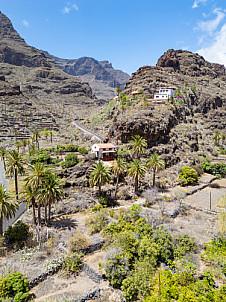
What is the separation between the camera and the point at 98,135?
89.1 metres

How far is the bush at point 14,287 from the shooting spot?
19.1 metres

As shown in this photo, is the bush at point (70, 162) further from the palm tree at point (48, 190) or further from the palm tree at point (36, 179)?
the palm tree at point (36, 179)

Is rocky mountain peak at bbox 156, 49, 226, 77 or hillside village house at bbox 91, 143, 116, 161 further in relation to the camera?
rocky mountain peak at bbox 156, 49, 226, 77

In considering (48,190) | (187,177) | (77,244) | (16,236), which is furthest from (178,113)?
(16,236)

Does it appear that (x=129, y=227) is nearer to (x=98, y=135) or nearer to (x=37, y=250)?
(x=37, y=250)

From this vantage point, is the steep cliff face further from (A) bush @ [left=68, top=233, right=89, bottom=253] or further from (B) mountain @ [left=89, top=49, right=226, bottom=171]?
(A) bush @ [left=68, top=233, right=89, bottom=253]

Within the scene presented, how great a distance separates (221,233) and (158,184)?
80.6 ft

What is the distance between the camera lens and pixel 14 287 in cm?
1972

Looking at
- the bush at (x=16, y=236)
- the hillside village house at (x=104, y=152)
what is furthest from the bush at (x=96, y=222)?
the hillside village house at (x=104, y=152)

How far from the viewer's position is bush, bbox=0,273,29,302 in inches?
752

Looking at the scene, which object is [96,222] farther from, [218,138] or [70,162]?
[218,138]

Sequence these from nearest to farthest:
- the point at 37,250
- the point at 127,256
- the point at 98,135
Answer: the point at 127,256 < the point at 37,250 < the point at 98,135

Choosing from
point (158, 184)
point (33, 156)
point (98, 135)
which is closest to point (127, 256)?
point (158, 184)

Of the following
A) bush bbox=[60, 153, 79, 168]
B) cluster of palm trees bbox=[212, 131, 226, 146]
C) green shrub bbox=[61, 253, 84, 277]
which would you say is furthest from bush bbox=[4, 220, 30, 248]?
cluster of palm trees bbox=[212, 131, 226, 146]
